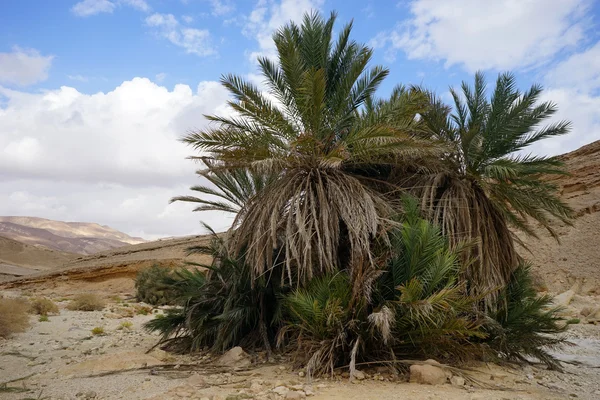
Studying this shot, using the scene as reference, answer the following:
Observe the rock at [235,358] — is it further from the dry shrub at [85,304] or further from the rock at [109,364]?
the dry shrub at [85,304]

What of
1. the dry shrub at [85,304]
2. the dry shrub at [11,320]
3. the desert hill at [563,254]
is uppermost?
the desert hill at [563,254]

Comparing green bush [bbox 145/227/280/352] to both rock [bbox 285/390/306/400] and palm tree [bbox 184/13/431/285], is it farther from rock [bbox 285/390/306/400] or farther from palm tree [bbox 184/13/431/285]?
rock [bbox 285/390/306/400]

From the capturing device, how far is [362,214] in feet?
28.6

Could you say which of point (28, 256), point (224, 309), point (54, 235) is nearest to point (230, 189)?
point (224, 309)

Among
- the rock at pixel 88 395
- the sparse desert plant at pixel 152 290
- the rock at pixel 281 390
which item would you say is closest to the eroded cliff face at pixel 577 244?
the sparse desert plant at pixel 152 290

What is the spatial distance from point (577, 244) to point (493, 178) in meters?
22.9

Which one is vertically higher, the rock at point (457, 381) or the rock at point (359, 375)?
the rock at point (359, 375)

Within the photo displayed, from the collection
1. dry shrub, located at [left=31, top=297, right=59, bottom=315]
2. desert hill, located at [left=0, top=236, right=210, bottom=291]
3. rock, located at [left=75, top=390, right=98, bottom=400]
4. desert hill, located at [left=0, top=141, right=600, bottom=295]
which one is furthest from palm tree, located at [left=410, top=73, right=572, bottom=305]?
desert hill, located at [left=0, top=236, right=210, bottom=291]

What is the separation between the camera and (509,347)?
9.45 meters

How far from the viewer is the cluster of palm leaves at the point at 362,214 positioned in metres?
7.95

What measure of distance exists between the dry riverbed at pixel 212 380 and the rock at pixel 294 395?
0.05 feet

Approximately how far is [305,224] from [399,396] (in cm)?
345

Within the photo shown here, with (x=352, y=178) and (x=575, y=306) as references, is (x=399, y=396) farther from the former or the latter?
(x=575, y=306)

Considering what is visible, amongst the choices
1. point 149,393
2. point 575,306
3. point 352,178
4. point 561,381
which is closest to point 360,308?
point 352,178
